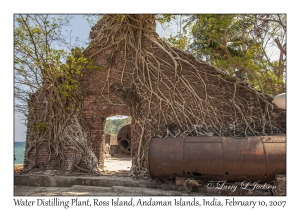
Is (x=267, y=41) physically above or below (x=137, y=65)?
above

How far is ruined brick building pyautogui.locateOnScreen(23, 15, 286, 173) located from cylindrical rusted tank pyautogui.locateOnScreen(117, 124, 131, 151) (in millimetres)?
7432

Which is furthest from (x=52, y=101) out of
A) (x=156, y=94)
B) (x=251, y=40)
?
(x=251, y=40)

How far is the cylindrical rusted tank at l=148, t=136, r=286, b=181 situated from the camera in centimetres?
478

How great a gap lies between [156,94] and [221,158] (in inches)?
106

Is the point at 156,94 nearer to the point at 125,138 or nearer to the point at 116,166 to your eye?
the point at 116,166

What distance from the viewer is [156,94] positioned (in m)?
6.82

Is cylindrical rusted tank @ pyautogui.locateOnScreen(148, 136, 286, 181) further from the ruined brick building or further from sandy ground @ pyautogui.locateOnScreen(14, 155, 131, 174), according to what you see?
sandy ground @ pyautogui.locateOnScreen(14, 155, 131, 174)

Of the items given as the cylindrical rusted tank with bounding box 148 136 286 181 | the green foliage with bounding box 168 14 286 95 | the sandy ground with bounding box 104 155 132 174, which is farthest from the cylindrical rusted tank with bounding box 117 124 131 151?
the cylindrical rusted tank with bounding box 148 136 286 181

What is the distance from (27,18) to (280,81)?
7187 mm

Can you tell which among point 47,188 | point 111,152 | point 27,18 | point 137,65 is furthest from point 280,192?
point 111,152

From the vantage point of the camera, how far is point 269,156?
4.77 metres

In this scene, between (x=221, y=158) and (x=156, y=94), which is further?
(x=156, y=94)

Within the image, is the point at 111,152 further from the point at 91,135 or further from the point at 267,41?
the point at 267,41

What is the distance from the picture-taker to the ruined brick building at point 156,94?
6.40 meters
